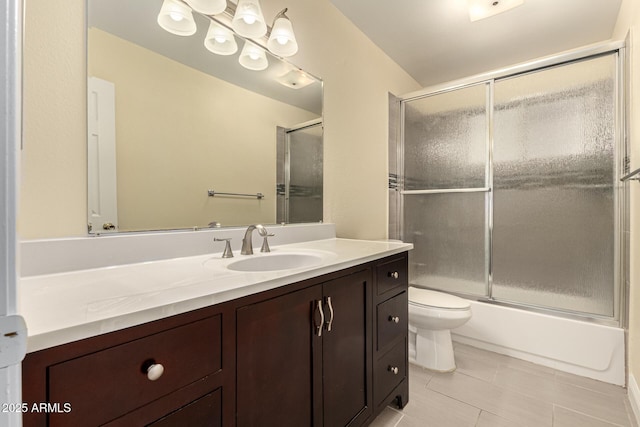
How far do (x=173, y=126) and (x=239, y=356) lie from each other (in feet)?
3.02

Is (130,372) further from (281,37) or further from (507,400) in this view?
(507,400)

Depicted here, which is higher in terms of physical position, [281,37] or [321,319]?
[281,37]

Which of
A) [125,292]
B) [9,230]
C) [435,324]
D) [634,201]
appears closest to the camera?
[9,230]

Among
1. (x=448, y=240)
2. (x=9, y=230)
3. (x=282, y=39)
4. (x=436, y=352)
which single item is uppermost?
(x=282, y=39)

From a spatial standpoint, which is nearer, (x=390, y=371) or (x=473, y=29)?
(x=390, y=371)

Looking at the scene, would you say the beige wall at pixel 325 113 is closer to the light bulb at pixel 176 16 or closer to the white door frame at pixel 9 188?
the light bulb at pixel 176 16

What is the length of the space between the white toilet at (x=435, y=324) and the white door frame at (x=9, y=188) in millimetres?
1834

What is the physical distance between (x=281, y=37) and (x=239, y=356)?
57.3 inches

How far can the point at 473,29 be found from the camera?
83.1 inches

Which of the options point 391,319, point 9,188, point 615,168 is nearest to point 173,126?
point 9,188

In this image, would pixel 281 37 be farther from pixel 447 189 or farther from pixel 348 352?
pixel 447 189

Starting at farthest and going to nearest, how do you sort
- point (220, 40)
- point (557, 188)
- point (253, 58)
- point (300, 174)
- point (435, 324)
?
point (557, 188) → point (435, 324) → point (300, 174) → point (253, 58) → point (220, 40)

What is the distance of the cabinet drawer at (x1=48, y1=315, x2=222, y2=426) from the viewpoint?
1.57 feet

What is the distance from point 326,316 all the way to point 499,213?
181 cm
